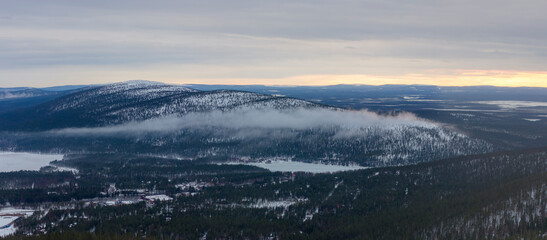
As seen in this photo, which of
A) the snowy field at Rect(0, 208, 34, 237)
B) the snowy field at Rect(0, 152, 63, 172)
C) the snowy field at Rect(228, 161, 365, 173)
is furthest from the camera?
the snowy field at Rect(0, 152, 63, 172)

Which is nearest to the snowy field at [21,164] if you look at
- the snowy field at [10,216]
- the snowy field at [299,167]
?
the snowy field at [10,216]

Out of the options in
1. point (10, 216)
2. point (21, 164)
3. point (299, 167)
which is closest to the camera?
point (10, 216)

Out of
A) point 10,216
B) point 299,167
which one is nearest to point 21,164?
point 10,216

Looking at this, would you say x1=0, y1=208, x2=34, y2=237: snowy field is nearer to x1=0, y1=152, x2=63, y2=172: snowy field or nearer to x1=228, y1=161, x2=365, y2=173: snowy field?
x1=0, y1=152, x2=63, y2=172: snowy field

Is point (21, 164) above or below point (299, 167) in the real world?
below

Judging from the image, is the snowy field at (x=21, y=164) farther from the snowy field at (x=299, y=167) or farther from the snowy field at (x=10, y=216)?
the snowy field at (x=299, y=167)

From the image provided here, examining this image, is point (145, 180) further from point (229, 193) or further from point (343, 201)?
point (343, 201)

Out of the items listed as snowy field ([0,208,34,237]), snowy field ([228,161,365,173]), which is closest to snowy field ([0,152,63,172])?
snowy field ([0,208,34,237])

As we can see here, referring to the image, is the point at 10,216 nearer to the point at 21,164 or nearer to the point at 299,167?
the point at 21,164
